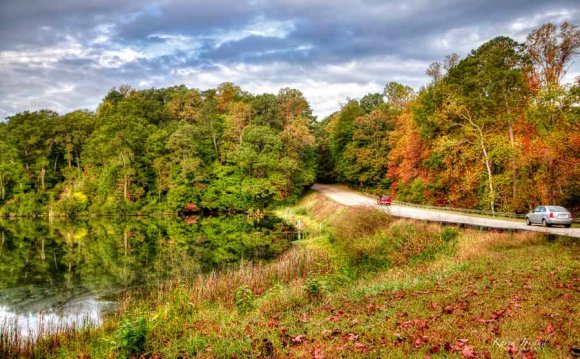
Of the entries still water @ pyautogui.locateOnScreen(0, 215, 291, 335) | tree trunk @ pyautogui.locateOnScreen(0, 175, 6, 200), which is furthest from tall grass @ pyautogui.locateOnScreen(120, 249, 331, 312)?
tree trunk @ pyautogui.locateOnScreen(0, 175, 6, 200)

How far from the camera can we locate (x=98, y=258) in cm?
3073

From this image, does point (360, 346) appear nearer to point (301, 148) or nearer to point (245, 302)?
point (245, 302)

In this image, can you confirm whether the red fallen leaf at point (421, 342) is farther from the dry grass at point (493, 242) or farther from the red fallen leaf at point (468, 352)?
the dry grass at point (493, 242)

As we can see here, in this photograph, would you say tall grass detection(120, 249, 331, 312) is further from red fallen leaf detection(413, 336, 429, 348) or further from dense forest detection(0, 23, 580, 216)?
dense forest detection(0, 23, 580, 216)

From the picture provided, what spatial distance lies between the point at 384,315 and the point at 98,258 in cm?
2727

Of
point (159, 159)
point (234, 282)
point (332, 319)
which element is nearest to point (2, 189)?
point (159, 159)

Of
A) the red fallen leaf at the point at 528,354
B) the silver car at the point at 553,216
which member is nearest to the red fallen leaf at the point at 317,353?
the red fallen leaf at the point at 528,354

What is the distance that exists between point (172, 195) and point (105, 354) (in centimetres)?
5742

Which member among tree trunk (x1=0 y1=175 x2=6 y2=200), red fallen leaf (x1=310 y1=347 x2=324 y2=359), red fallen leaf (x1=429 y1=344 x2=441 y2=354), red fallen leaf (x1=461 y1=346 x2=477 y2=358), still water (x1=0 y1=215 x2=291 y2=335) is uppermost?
tree trunk (x1=0 y1=175 x2=6 y2=200)

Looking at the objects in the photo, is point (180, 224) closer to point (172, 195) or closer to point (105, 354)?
point (172, 195)

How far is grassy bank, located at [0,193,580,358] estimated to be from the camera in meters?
7.06

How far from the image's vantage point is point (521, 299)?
31.0ft

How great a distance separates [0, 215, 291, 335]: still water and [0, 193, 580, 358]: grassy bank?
11.0ft

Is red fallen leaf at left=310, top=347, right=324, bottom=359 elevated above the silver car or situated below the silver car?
above
